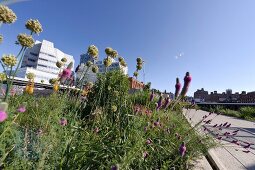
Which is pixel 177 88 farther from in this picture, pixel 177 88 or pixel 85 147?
pixel 85 147

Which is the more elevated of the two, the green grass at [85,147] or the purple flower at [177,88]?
the purple flower at [177,88]

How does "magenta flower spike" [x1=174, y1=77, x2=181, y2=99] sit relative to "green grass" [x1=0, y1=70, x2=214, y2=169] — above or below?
above

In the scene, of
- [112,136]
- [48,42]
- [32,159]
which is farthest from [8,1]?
[48,42]

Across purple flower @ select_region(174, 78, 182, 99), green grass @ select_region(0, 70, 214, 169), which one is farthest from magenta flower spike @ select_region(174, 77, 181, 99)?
green grass @ select_region(0, 70, 214, 169)

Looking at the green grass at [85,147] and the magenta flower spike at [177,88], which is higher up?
the magenta flower spike at [177,88]

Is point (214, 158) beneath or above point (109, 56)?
beneath

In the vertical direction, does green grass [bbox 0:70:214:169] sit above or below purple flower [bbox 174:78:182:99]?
below

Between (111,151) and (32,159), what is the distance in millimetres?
651

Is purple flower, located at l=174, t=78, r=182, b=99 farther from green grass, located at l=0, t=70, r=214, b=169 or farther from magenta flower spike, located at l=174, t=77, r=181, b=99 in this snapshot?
green grass, located at l=0, t=70, r=214, b=169

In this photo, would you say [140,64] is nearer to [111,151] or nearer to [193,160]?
[193,160]

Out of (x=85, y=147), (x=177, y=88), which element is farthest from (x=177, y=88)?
(x=85, y=147)

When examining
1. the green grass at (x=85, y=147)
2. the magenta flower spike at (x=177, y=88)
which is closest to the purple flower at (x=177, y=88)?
the magenta flower spike at (x=177, y=88)

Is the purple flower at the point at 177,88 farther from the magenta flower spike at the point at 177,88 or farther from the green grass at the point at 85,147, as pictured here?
the green grass at the point at 85,147

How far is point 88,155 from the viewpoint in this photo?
1.87 meters
